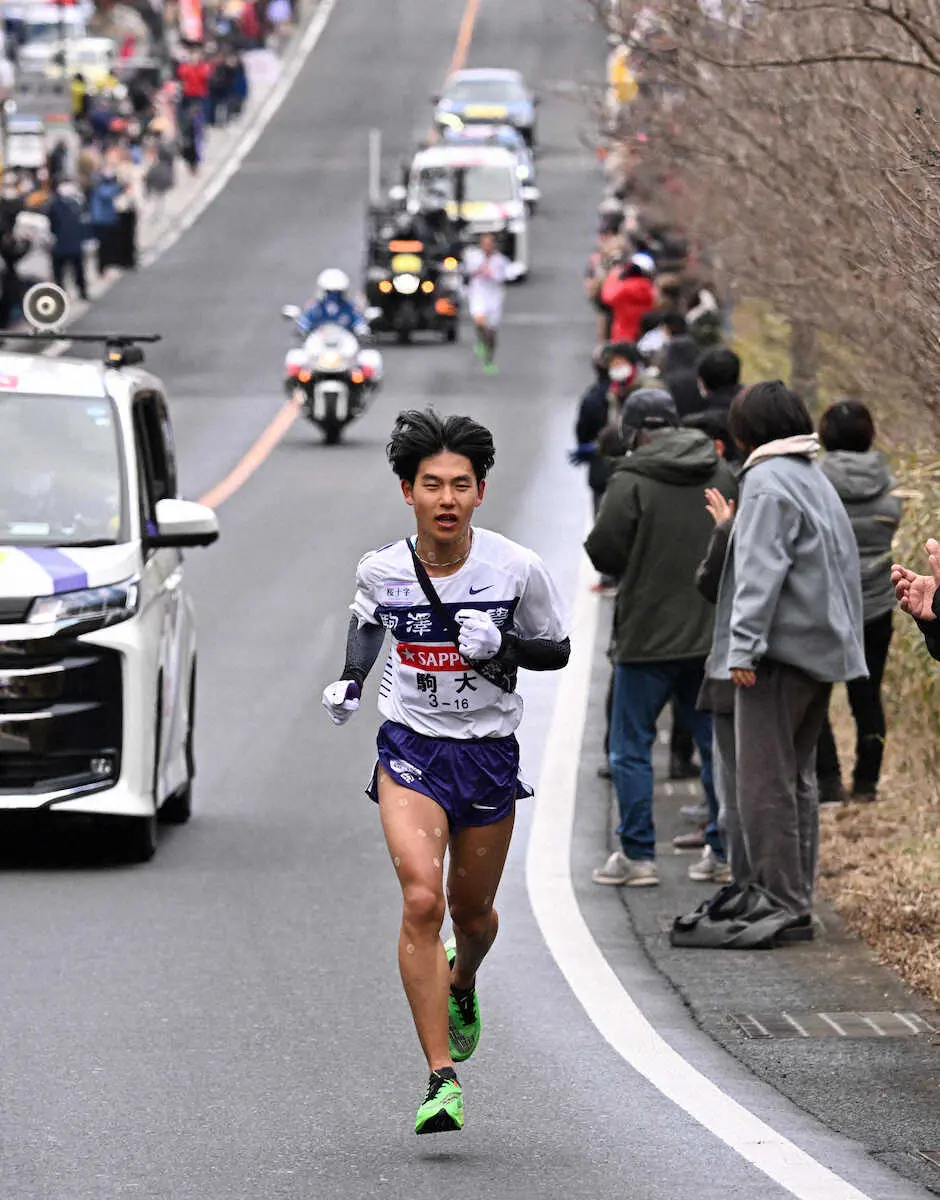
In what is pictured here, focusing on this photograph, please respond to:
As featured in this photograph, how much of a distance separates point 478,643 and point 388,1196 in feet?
4.85

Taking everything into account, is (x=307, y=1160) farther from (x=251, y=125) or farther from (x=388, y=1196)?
(x=251, y=125)

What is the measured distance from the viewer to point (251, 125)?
71688 mm

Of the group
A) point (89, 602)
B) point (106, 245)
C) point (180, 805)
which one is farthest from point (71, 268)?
point (89, 602)

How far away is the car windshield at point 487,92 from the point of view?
6800cm

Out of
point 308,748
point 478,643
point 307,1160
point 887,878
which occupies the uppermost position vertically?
point 478,643

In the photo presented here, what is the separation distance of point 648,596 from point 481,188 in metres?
42.1

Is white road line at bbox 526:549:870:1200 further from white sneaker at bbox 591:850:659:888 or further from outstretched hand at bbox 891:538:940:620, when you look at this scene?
outstretched hand at bbox 891:538:940:620

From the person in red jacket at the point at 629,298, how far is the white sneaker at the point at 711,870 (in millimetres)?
15323

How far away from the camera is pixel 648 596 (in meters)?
11.5

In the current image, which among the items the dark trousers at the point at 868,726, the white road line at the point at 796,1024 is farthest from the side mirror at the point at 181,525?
the white road line at the point at 796,1024

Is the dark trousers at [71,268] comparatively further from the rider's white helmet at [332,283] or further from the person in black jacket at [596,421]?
the person in black jacket at [596,421]

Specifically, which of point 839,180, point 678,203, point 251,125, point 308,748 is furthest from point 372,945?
point 251,125

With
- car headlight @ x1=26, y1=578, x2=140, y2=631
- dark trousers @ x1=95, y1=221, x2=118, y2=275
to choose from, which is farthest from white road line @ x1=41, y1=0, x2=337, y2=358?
car headlight @ x1=26, y1=578, x2=140, y2=631

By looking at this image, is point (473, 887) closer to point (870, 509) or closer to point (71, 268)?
point (870, 509)
